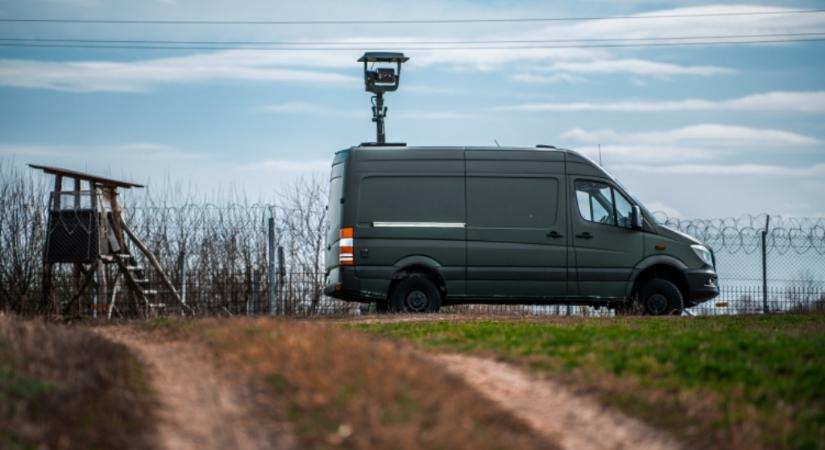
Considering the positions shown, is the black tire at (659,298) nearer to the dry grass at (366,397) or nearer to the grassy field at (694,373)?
the grassy field at (694,373)

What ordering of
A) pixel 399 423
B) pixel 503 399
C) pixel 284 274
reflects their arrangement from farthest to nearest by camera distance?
pixel 284 274
pixel 503 399
pixel 399 423

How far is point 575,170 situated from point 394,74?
18.2 feet

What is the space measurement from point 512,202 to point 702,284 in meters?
3.93

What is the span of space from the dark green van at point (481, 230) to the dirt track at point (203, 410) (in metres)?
8.65

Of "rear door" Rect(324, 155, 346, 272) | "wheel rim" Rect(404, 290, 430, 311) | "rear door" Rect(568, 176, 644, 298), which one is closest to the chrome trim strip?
"rear door" Rect(324, 155, 346, 272)

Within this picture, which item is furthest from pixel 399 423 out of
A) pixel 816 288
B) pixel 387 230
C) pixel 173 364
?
pixel 816 288

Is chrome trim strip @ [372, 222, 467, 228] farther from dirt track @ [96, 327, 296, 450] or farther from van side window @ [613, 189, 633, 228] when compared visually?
dirt track @ [96, 327, 296, 450]

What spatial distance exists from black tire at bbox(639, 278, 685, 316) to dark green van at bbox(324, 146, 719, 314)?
28cm

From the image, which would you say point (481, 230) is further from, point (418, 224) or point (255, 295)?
point (255, 295)

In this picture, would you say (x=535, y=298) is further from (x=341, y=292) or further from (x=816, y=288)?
(x=816, y=288)

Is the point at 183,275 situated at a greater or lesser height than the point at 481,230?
lesser

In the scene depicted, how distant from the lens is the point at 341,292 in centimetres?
2138

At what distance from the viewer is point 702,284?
22562mm

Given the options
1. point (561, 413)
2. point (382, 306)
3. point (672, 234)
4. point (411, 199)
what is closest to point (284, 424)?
point (561, 413)
